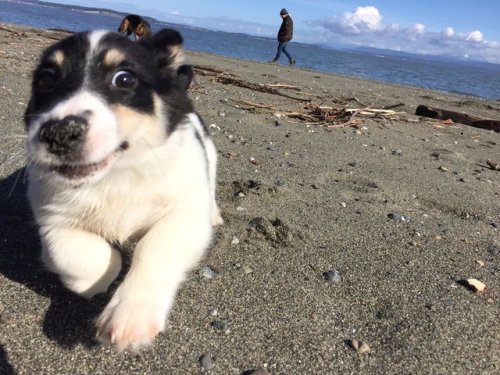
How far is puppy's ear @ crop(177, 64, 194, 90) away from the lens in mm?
3214

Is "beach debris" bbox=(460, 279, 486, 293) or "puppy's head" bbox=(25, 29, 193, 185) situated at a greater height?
"puppy's head" bbox=(25, 29, 193, 185)

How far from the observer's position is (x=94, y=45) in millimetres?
2664

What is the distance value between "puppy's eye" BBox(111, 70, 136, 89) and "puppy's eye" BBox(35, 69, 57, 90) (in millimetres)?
297

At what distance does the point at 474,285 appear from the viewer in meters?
3.10

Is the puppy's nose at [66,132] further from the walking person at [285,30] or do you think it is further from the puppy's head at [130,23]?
the walking person at [285,30]

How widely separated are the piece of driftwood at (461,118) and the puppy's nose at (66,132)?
855cm

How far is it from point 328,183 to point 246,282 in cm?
225

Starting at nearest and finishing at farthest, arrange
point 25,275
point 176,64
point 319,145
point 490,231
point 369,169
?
point 25,275 < point 176,64 < point 490,231 < point 369,169 < point 319,145

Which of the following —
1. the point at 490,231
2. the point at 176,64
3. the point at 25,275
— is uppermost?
the point at 176,64

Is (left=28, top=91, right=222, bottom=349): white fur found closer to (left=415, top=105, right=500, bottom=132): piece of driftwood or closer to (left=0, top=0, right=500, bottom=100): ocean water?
(left=415, top=105, right=500, bottom=132): piece of driftwood

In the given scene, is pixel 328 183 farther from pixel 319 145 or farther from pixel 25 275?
pixel 25 275

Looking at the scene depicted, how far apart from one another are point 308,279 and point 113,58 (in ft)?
5.45

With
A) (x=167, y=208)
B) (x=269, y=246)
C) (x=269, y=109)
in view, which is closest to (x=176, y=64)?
(x=167, y=208)

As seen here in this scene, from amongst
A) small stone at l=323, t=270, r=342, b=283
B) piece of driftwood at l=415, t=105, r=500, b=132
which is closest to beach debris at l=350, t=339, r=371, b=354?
small stone at l=323, t=270, r=342, b=283
